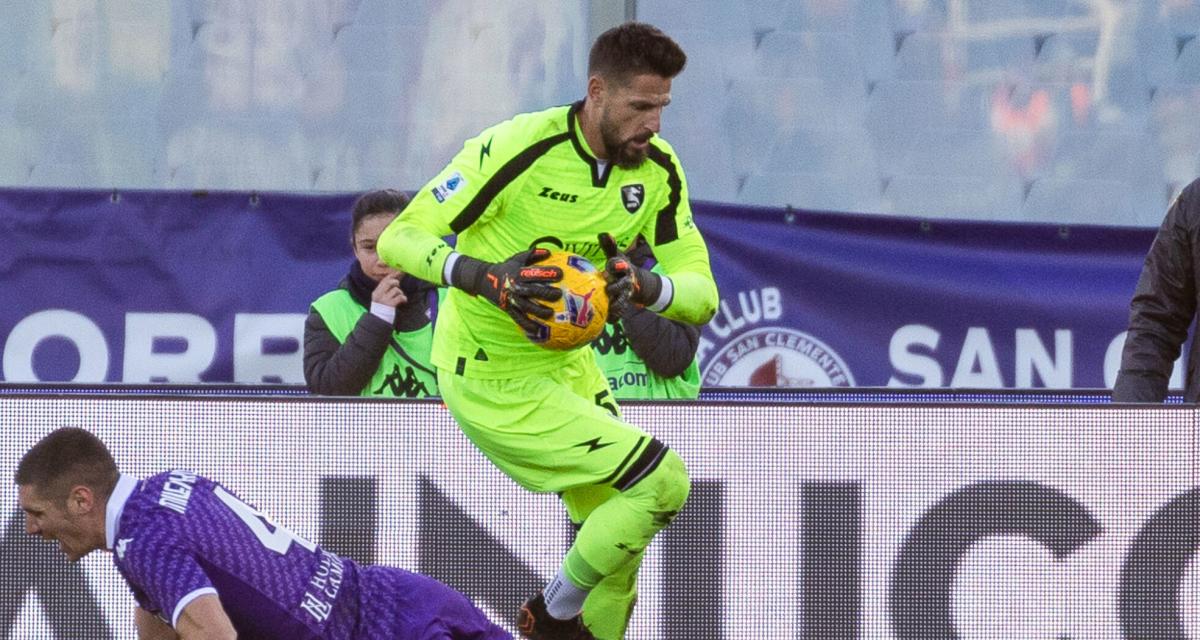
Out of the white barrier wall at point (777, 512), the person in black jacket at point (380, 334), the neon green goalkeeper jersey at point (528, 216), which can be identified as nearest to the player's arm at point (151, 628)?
the white barrier wall at point (777, 512)

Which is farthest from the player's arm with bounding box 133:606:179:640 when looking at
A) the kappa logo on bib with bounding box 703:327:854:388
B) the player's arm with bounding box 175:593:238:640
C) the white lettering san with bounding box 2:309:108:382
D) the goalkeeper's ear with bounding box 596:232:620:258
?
the kappa logo on bib with bounding box 703:327:854:388

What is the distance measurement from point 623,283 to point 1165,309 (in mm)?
2065

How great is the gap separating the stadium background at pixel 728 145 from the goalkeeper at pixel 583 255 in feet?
9.63

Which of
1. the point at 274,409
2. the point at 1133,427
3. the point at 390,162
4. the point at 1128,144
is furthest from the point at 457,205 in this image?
the point at 1128,144

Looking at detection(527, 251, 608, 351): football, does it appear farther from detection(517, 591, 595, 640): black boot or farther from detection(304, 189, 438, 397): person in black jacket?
detection(304, 189, 438, 397): person in black jacket

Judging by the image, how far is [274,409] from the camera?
21.9ft

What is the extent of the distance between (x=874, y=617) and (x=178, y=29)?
15.2 feet

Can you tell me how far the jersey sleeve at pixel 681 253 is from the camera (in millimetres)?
6012

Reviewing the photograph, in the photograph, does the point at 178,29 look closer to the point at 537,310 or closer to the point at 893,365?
the point at 893,365

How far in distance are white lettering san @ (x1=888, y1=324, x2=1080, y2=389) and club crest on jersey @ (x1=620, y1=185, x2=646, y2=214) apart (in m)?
3.26

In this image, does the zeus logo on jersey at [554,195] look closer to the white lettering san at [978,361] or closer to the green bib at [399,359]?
the green bib at [399,359]

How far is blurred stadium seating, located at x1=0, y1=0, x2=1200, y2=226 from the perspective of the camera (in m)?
9.28

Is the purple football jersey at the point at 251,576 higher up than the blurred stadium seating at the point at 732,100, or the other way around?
the blurred stadium seating at the point at 732,100

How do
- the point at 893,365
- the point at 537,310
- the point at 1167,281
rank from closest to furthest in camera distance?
the point at 537,310, the point at 1167,281, the point at 893,365
